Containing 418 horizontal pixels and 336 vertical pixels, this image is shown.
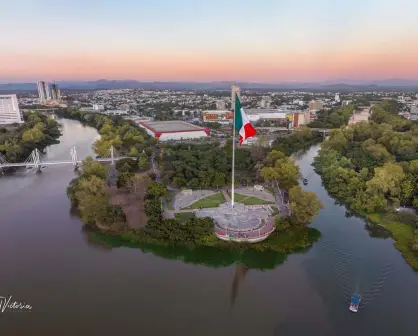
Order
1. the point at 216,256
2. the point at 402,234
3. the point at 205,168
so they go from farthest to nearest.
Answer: the point at 205,168 → the point at 402,234 → the point at 216,256

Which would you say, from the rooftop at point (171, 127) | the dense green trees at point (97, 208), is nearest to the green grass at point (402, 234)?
the dense green trees at point (97, 208)

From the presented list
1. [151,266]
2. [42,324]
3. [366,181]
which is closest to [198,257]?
[151,266]

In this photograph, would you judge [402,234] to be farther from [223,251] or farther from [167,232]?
[167,232]

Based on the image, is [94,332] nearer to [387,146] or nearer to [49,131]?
[387,146]

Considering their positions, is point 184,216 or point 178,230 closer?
point 178,230

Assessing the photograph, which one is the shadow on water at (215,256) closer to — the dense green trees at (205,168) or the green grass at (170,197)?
the green grass at (170,197)

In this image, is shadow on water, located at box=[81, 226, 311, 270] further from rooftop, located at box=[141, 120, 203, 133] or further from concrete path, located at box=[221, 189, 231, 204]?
rooftop, located at box=[141, 120, 203, 133]

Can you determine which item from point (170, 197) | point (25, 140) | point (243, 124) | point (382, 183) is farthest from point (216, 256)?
point (25, 140)
